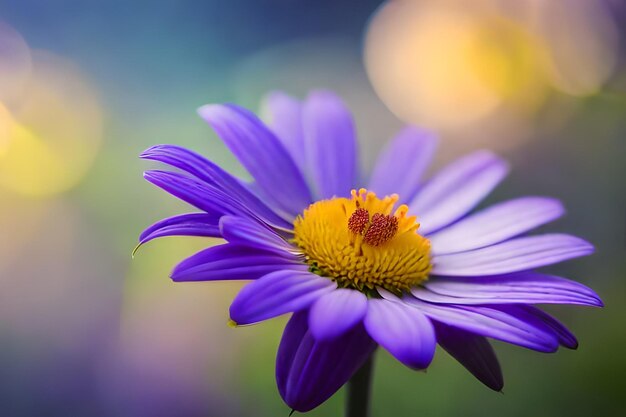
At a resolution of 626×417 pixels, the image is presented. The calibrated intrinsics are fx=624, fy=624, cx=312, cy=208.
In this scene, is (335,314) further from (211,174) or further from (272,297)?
(211,174)

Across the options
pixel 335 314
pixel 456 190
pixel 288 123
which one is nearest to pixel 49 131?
pixel 288 123

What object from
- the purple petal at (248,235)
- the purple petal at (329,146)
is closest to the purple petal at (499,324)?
the purple petal at (248,235)

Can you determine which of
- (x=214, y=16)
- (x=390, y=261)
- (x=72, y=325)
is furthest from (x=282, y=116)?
(x=214, y=16)

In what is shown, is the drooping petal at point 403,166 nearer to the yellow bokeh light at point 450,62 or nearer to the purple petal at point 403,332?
the purple petal at point 403,332

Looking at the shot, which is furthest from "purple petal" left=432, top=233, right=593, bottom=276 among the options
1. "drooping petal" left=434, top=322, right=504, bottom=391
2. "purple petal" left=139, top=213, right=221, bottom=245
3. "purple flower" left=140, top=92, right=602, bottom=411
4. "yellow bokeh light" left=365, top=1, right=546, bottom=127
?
"yellow bokeh light" left=365, top=1, right=546, bottom=127

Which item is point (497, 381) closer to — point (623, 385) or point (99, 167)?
point (623, 385)

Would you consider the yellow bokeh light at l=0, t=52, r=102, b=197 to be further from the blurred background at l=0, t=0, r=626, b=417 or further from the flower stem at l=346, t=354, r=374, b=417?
the flower stem at l=346, t=354, r=374, b=417
